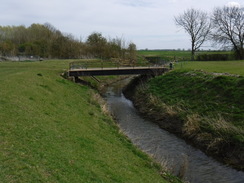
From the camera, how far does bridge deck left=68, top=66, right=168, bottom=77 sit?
36469mm

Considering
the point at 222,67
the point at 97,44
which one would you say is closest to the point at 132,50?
the point at 97,44

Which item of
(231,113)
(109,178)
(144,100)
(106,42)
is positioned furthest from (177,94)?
(106,42)

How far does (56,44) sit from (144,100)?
53.0m

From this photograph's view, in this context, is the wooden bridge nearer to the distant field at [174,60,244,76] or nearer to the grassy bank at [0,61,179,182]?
the distant field at [174,60,244,76]

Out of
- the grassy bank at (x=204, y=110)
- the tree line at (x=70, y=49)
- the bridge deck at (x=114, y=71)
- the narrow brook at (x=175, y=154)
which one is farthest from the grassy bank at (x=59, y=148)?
the tree line at (x=70, y=49)

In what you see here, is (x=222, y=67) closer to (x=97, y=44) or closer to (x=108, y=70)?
(x=108, y=70)

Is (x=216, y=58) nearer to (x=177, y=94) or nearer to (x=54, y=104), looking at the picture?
(x=177, y=94)

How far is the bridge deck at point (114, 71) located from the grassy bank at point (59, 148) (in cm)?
1869

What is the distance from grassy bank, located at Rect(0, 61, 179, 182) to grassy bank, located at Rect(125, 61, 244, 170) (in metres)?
5.20

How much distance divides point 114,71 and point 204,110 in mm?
19888

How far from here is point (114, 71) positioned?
3847 cm

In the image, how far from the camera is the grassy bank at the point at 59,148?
8.05 meters

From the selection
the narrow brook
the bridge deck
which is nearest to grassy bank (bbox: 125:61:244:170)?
the narrow brook

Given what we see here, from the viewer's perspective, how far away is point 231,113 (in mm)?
18609
